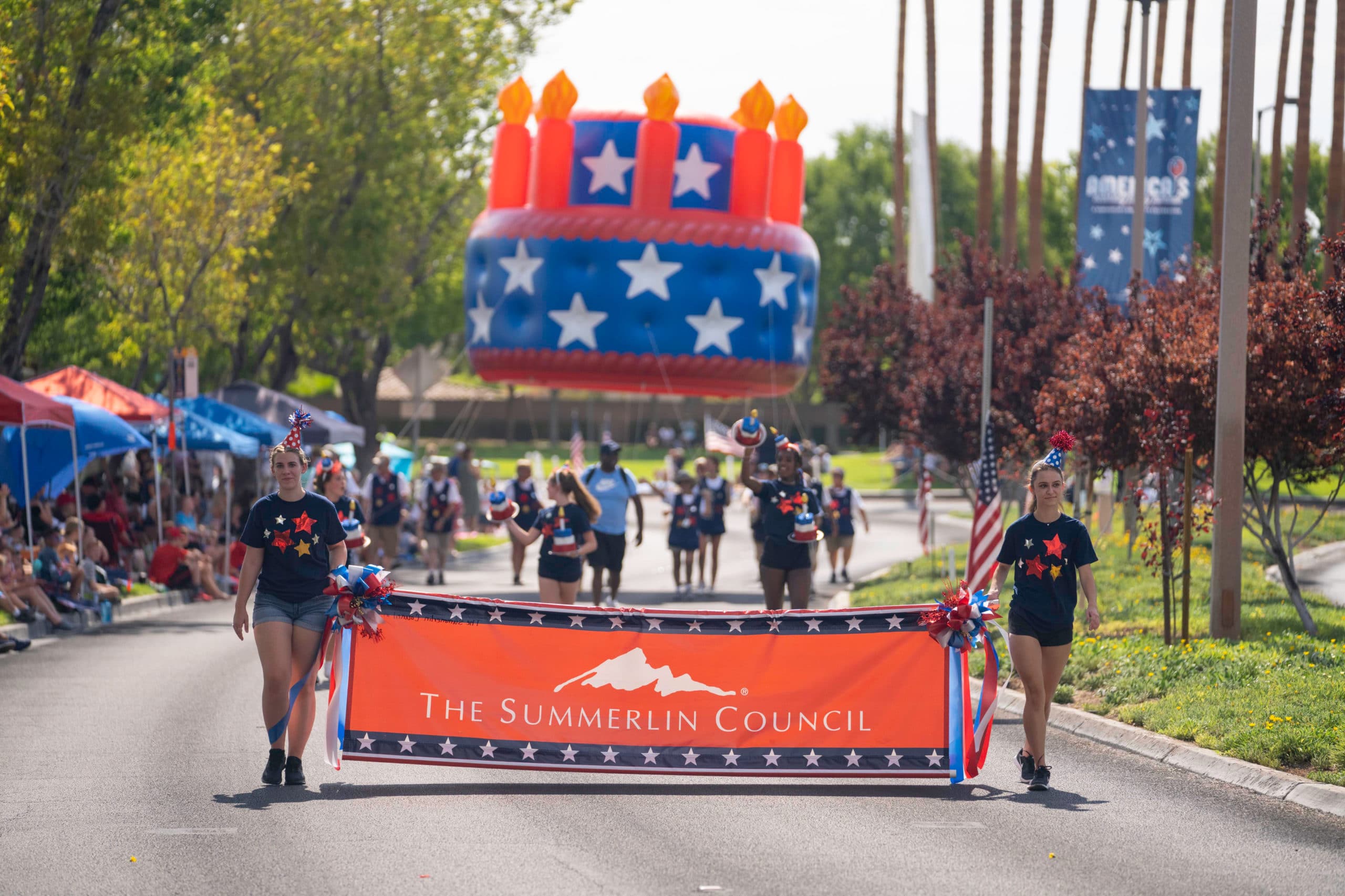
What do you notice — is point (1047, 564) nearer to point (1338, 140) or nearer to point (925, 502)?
point (925, 502)

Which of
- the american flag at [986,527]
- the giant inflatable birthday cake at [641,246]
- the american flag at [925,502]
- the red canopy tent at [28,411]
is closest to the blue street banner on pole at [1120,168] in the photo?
the american flag at [925,502]

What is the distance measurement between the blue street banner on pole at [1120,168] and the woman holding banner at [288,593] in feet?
61.6

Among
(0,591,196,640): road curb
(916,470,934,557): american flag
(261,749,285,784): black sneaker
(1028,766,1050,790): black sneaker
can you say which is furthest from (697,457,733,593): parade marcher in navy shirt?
(261,749,285,784): black sneaker

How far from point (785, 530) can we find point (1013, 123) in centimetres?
2672

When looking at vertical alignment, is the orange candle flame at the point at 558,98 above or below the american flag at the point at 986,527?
above

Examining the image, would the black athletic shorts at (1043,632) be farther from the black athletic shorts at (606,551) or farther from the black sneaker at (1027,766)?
the black athletic shorts at (606,551)

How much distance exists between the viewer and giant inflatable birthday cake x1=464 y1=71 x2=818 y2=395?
22.4 m

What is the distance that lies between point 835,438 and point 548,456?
17.8 m

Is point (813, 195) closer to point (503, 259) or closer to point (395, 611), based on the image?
point (503, 259)

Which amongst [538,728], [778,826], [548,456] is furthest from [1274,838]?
[548,456]

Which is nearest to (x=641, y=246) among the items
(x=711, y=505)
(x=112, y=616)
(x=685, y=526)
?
(x=711, y=505)

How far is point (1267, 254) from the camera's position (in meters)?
18.3

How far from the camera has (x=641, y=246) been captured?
22359 millimetres

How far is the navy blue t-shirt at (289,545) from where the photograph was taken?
875cm
